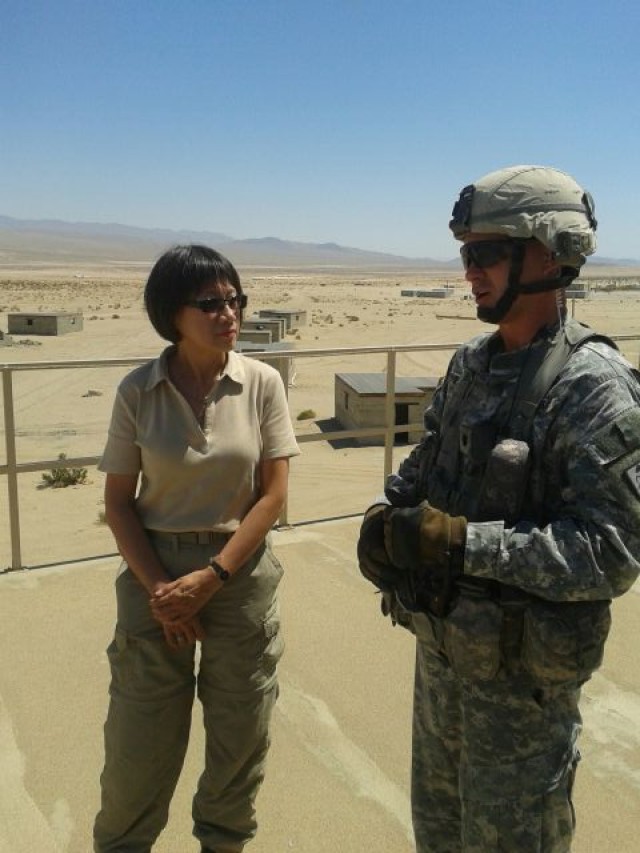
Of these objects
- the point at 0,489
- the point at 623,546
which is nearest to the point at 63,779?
the point at 623,546

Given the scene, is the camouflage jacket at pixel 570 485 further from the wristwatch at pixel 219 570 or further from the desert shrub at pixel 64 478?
the desert shrub at pixel 64 478

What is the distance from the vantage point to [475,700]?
1.64 meters

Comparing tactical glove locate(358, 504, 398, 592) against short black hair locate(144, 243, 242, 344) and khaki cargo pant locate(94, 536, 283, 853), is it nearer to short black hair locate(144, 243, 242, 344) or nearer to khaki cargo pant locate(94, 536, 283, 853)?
khaki cargo pant locate(94, 536, 283, 853)

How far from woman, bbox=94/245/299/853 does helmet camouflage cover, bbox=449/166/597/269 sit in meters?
0.66

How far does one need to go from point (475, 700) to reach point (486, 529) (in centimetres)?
38

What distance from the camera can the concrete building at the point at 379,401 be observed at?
8.85 meters

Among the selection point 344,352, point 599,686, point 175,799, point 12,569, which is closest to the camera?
point 175,799

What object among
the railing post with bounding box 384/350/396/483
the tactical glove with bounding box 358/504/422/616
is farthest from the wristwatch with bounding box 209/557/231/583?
the railing post with bounding box 384/350/396/483

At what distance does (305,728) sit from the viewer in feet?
9.11

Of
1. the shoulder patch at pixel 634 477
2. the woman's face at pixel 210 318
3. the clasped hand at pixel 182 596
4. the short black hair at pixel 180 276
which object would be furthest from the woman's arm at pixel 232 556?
the shoulder patch at pixel 634 477

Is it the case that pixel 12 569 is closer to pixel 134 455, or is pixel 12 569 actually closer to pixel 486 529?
pixel 134 455

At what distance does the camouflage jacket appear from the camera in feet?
4.69

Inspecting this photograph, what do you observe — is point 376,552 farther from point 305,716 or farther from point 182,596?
point 305,716

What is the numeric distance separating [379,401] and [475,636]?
24.2 feet
